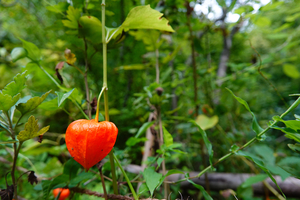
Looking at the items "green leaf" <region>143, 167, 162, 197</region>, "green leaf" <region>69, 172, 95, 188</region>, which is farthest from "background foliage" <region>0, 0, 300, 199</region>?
"green leaf" <region>143, 167, 162, 197</region>

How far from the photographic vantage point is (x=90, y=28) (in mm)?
302

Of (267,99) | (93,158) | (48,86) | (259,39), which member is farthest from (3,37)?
(259,39)

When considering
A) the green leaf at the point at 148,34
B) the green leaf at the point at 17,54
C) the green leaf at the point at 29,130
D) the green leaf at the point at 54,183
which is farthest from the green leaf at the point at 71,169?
the green leaf at the point at 148,34

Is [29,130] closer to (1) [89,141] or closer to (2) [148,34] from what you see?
(1) [89,141]

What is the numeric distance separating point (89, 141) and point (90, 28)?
0.22 meters

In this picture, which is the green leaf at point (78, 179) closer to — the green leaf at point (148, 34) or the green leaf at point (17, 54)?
the green leaf at point (17, 54)

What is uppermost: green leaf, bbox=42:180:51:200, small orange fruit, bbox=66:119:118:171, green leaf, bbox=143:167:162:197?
small orange fruit, bbox=66:119:118:171

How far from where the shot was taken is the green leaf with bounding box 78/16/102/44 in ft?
0.95

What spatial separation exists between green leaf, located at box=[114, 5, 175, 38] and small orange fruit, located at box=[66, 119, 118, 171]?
0.58ft

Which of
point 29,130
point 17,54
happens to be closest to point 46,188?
point 29,130

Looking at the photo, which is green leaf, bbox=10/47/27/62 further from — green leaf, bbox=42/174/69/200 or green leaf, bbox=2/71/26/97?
green leaf, bbox=42/174/69/200

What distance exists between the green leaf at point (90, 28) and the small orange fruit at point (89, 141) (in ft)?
0.63

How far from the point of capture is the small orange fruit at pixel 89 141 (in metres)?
0.21

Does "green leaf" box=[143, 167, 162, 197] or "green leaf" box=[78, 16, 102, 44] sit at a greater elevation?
"green leaf" box=[78, 16, 102, 44]
